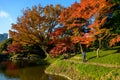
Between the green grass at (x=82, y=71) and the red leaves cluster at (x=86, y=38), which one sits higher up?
the red leaves cluster at (x=86, y=38)

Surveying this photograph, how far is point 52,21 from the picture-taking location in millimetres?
56062

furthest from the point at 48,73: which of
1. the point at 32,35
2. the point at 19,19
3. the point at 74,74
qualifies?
the point at 19,19

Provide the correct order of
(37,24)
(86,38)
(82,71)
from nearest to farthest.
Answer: (82,71) → (86,38) → (37,24)

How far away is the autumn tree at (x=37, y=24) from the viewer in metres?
55.0

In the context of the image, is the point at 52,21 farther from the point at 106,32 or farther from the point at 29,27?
the point at 106,32

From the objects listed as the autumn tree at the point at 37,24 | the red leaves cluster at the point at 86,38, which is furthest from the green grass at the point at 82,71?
the autumn tree at the point at 37,24

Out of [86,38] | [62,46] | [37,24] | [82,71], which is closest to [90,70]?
[82,71]

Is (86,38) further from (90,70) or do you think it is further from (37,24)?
(37,24)

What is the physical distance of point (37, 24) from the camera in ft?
180

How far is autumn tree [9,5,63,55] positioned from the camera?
5497 cm

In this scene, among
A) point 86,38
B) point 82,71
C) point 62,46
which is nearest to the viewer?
point 82,71

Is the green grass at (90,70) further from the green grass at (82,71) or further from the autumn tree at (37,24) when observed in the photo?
the autumn tree at (37,24)

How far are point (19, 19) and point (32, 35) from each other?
18.8 ft

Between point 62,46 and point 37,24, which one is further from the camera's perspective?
point 37,24
